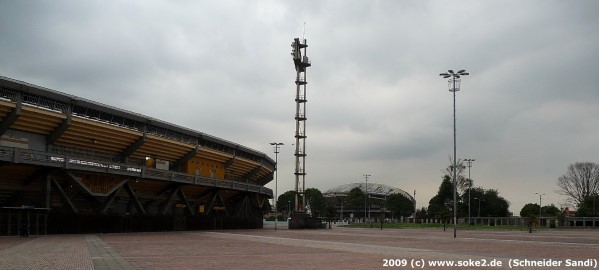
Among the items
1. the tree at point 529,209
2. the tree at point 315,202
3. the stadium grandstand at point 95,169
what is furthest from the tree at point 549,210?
the stadium grandstand at point 95,169

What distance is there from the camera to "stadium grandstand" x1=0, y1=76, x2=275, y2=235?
144 feet

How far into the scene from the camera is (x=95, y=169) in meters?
48.2

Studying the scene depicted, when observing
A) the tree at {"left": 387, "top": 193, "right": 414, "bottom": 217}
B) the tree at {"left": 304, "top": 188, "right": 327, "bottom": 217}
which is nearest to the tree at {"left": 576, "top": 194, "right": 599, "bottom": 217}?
the tree at {"left": 387, "top": 193, "right": 414, "bottom": 217}

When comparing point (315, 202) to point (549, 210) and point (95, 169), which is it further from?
point (95, 169)

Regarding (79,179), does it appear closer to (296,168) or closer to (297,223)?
(297,223)

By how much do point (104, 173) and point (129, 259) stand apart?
32520mm

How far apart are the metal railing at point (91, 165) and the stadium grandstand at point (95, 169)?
0.08m

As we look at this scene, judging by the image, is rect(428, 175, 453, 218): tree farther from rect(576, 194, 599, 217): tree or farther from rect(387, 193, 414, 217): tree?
rect(387, 193, 414, 217): tree

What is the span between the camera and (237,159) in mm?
77000

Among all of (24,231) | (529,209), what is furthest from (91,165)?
(529,209)

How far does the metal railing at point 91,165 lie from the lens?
41.3 metres

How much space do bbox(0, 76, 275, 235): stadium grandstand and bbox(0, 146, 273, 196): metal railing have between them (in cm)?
8

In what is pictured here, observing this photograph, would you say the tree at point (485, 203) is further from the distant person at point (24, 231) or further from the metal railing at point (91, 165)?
the distant person at point (24, 231)

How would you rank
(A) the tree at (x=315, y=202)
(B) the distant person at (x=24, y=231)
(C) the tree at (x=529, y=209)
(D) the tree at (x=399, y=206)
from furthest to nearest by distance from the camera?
1. (A) the tree at (x=315, y=202)
2. (D) the tree at (x=399, y=206)
3. (C) the tree at (x=529, y=209)
4. (B) the distant person at (x=24, y=231)
